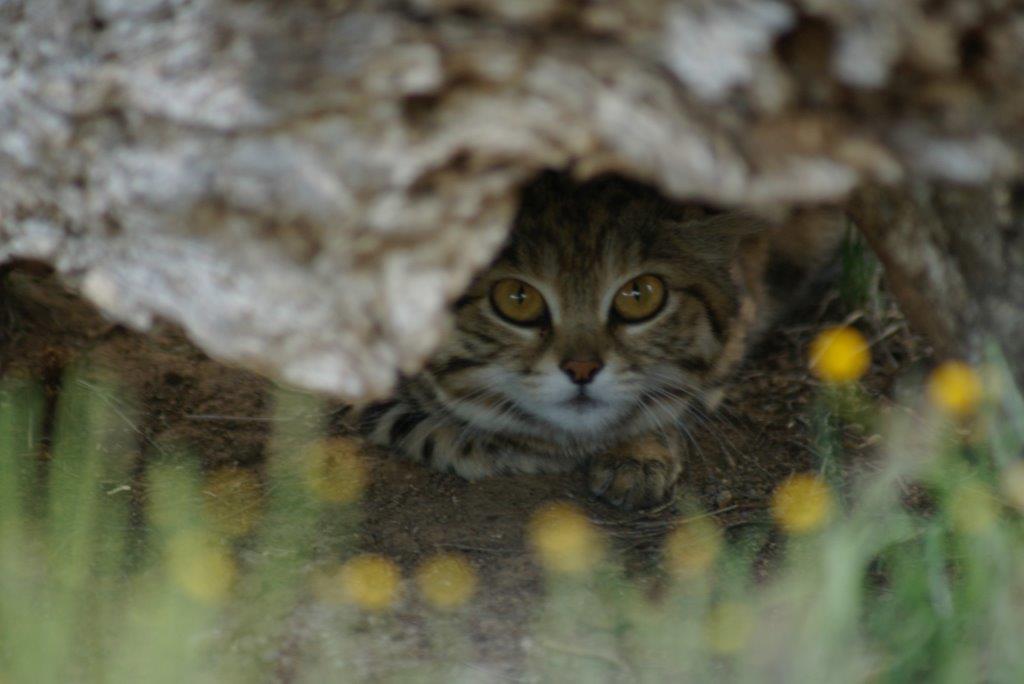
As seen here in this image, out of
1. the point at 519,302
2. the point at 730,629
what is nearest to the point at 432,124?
the point at 730,629

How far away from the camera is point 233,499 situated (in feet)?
9.80

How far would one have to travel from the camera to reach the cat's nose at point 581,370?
304 cm

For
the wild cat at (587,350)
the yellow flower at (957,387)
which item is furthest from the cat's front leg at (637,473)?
the yellow flower at (957,387)

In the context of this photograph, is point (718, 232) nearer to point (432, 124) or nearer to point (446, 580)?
point (446, 580)

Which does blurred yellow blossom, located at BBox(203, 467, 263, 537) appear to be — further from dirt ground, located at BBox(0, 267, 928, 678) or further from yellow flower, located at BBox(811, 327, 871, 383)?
yellow flower, located at BBox(811, 327, 871, 383)

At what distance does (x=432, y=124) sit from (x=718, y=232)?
158cm

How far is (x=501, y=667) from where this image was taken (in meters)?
2.35

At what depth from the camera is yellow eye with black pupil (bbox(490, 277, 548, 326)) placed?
3.15 m

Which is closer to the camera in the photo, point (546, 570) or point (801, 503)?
point (546, 570)

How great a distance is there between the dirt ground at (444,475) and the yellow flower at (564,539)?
40 millimetres

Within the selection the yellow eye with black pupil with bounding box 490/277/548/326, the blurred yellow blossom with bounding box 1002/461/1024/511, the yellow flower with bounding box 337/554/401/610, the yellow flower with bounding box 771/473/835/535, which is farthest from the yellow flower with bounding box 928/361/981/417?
the yellow flower with bounding box 337/554/401/610

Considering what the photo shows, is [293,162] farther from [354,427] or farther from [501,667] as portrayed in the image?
[354,427]

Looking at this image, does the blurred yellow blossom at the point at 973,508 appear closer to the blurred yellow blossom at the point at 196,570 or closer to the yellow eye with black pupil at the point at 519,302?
the yellow eye with black pupil at the point at 519,302

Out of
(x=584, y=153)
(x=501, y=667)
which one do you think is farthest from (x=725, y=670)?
(x=584, y=153)
